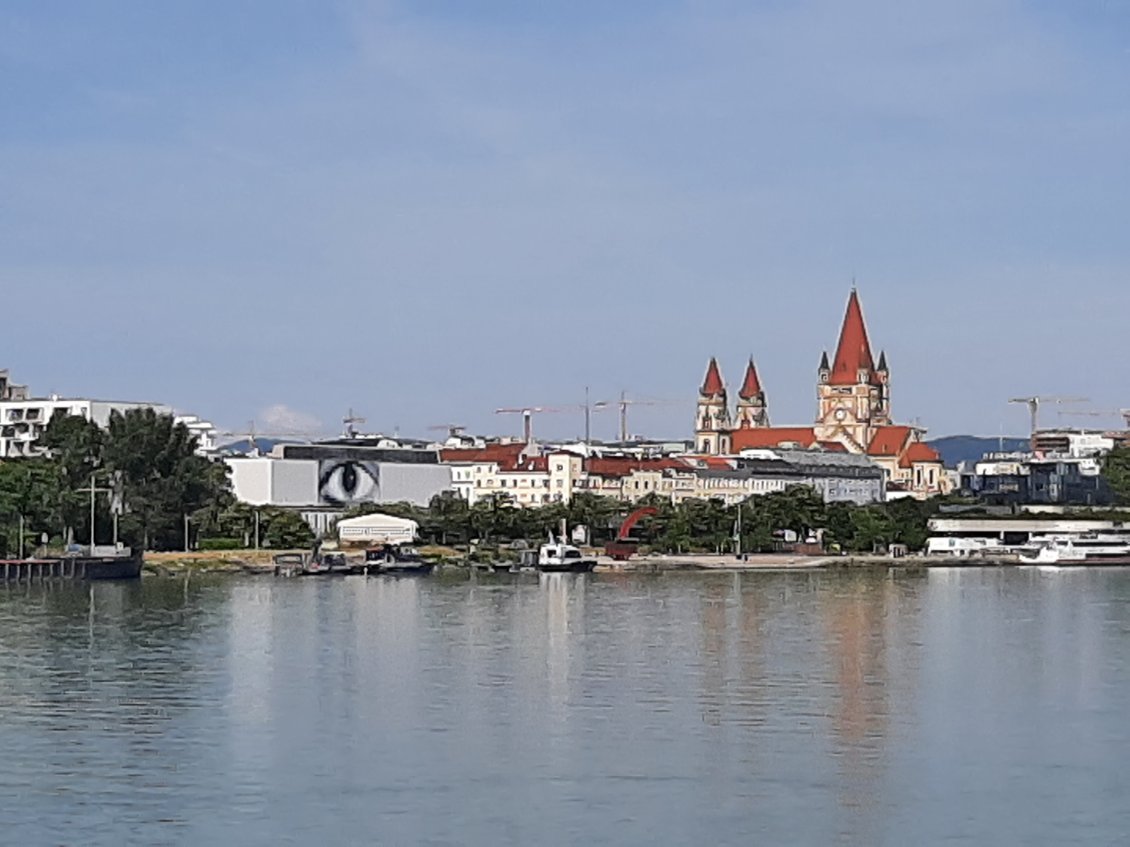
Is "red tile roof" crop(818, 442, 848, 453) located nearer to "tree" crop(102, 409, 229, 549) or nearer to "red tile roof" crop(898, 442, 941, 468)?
"red tile roof" crop(898, 442, 941, 468)

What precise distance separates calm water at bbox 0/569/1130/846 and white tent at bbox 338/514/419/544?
44.5m

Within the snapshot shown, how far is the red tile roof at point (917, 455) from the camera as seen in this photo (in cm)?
13450

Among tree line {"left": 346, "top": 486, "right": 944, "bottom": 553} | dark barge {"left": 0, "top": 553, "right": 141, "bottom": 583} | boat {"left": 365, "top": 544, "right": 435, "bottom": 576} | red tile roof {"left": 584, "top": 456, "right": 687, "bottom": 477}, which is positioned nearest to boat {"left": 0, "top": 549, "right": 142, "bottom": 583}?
dark barge {"left": 0, "top": 553, "right": 141, "bottom": 583}

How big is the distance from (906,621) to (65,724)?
76.8ft

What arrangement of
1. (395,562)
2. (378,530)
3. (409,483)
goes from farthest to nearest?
(409,483)
(378,530)
(395,562)

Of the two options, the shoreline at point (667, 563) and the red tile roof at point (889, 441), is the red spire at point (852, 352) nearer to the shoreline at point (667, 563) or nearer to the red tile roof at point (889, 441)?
the red tile roof at point (889, 441)

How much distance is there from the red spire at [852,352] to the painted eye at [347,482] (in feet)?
142

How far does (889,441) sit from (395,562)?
215 ft

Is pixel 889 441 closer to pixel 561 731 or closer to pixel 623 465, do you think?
pixel 623 465

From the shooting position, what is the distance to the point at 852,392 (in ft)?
447

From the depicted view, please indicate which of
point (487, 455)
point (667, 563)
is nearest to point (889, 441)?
point (487, 455)

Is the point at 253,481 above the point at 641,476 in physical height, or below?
below

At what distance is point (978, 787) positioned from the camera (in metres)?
20.4

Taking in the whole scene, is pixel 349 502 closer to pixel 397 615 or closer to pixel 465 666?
pixel 397 615
